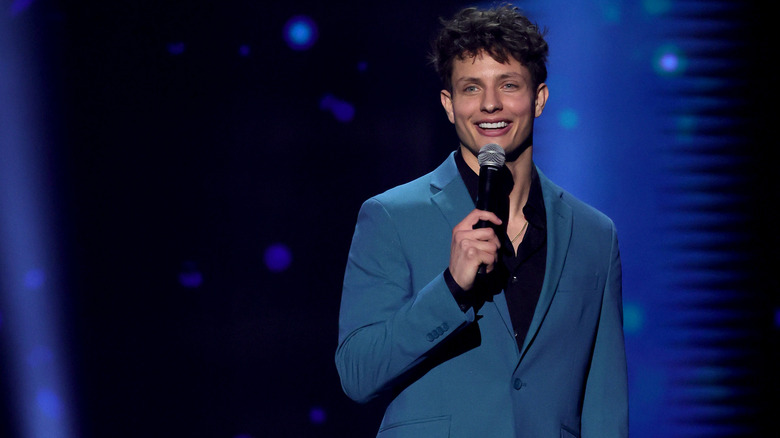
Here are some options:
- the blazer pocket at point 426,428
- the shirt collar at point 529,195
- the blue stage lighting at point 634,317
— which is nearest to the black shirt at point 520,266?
the shirt collar at point 529,195

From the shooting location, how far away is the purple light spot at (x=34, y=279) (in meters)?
2.22

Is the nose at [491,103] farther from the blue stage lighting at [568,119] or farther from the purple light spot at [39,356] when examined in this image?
the purple light spot at [39,356]

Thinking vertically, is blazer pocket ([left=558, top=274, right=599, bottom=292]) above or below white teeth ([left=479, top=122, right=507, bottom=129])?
below

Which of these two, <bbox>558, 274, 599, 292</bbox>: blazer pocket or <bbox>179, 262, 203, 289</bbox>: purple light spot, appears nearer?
<bbox>558, 274, 599, 292</bbox>: blazer pocket

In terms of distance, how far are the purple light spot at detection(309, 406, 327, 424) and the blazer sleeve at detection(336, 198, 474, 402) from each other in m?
1.00

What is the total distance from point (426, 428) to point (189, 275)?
45.7 inches

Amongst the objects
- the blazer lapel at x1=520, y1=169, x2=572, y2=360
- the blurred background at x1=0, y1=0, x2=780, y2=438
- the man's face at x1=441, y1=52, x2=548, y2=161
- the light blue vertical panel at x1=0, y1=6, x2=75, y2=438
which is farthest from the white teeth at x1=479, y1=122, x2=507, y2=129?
the light blue vertical panel at x1=0, y1=6, x2=75, y2=438

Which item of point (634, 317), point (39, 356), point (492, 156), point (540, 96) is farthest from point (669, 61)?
point (39, 356)

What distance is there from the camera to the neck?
162cm

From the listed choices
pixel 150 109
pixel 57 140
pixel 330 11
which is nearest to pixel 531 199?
pixel 330 11

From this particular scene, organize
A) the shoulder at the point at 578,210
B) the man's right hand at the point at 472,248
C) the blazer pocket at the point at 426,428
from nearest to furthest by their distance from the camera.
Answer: the man's right hand at the point at 472,248
the blazer pocket at the point at 426,428
the shoulder at the point at 578,210

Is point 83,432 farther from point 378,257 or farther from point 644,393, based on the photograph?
point 644,393

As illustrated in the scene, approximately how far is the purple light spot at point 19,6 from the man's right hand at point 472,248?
1.65m

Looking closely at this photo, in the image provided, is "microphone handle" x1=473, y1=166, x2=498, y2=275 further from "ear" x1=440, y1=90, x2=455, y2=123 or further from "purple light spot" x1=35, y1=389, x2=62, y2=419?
"purple light spot" x1=35, y1=389, x2=62, y2=419
